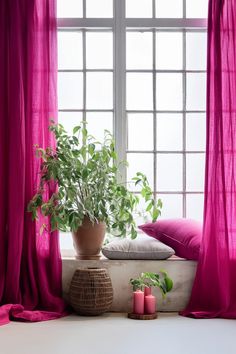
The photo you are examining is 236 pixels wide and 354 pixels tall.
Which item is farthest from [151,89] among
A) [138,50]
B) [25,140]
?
[25,140]

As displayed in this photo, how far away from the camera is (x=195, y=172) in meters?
4.93

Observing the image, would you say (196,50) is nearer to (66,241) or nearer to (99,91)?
(99,91)

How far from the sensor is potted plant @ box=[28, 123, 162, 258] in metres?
4.32

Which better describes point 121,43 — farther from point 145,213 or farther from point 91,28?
point 145,213

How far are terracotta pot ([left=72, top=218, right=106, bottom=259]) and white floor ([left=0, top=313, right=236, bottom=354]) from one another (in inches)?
18.2

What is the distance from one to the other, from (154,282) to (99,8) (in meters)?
2.11

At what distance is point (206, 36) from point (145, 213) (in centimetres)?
142

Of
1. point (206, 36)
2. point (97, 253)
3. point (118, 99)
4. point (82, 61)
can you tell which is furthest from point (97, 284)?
point (206, 36)

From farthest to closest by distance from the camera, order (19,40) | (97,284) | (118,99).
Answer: (118,99) < (19,40) < (97,284)

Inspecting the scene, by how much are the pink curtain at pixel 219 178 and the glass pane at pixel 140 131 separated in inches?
24.5

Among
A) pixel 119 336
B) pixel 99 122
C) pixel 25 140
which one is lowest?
pixel 119 336

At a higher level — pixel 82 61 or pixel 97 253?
pixel 82 61

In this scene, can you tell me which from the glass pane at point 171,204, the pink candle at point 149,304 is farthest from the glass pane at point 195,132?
the pink candle at point 149,304

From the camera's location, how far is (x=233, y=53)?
14.8ft
